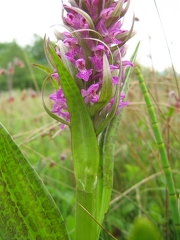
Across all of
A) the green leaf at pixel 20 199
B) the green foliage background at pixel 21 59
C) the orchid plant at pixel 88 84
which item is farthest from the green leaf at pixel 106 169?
the green foliage background at pixel 21 59

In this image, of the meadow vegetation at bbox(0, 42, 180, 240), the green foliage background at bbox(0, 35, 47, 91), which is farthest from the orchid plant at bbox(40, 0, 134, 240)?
the green foliage background at bbox(0, 35, 47, 91)

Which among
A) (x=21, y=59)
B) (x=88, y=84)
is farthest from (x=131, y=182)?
(x=21, y=59)

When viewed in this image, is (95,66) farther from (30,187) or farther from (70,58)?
(30,187)

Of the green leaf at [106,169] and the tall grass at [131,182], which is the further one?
the tall grass at [131,182]

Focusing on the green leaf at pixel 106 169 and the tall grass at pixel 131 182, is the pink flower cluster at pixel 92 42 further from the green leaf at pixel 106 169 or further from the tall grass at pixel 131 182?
the tall grass at pixel 131 182

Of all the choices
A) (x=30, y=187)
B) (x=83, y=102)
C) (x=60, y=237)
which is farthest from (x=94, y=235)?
(x=83, y=102)

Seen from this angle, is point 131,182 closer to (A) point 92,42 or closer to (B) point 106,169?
(B) point 106,169
